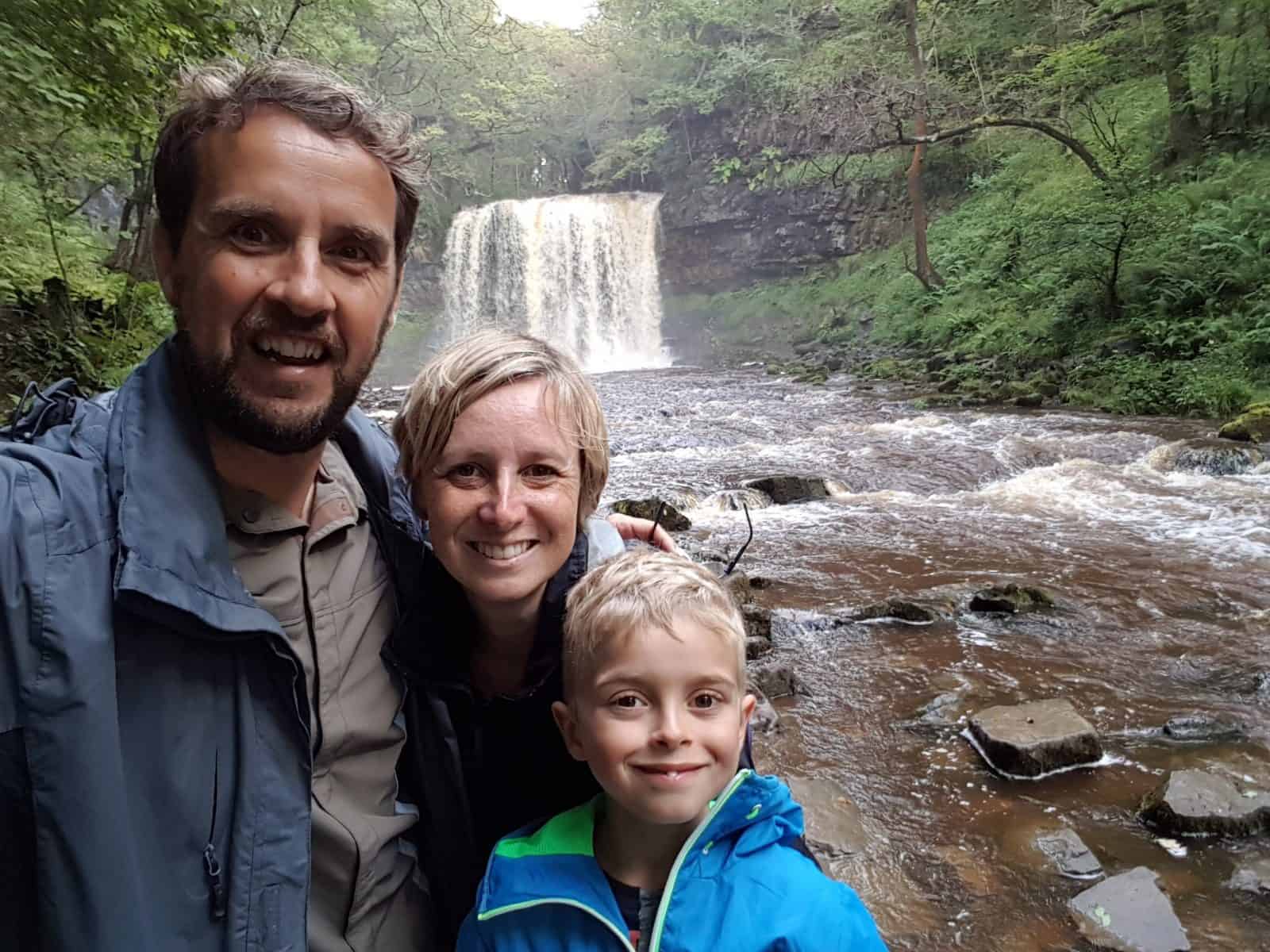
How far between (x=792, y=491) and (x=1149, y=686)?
514 centimetres

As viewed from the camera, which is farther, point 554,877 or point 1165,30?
point 1165,30

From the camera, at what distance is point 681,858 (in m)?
1.46

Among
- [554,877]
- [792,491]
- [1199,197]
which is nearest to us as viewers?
[554,877]

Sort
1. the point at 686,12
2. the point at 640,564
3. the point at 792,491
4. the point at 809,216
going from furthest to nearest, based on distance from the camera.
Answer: the point at 686,12
the point at 809,216
the point at 792,491
the point at 640,564

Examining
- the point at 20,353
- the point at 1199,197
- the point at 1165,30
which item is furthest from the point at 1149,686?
the point at 1165,30

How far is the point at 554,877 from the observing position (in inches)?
58.1

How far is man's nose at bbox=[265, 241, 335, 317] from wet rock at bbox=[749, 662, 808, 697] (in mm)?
3940

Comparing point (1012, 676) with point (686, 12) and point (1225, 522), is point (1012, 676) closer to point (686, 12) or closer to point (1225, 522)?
point (1225, 522)

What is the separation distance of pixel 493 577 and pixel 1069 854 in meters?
3.02

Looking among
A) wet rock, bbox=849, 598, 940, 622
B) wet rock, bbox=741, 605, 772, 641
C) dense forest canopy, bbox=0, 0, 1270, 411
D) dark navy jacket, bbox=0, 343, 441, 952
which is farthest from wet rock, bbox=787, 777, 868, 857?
dense forest canopy, bbox=0, 0, 1270, 411

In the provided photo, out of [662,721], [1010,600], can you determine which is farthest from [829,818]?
[1010,600]

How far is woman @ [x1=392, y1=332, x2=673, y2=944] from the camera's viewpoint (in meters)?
1.60

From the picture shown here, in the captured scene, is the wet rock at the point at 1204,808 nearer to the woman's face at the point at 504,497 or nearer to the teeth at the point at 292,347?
the woman's face at the point at 504,497

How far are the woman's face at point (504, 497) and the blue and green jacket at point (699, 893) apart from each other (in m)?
0.51
